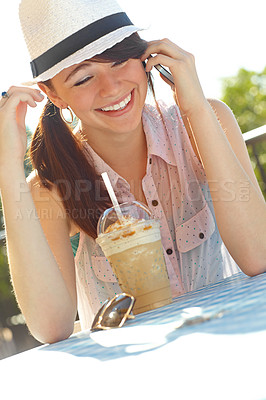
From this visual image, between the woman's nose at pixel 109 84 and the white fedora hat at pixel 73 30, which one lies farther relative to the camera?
the woman's nose at pixel 109 84

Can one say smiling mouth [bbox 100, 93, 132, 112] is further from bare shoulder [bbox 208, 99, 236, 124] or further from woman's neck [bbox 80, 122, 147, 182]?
bare shoulder [bbox 208, 99, 236, 124]

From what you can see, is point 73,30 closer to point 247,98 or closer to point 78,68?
point 78,68

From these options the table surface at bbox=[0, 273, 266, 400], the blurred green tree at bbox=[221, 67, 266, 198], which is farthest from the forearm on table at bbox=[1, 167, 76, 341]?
the blurred green tree at bbox=[221, 67, 266, 198]

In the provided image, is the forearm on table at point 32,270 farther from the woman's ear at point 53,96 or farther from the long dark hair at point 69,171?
the woman's ear at point 53,96

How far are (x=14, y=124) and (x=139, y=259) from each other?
659mm

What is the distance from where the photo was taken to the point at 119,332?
39.9 inches

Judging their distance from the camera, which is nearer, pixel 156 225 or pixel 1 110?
pixel 156 225

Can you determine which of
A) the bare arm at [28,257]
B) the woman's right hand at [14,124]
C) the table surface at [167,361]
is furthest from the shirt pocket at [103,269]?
the table surface at [167,361]

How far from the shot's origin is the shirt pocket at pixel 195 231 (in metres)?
1.96

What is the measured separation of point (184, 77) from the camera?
1.70m

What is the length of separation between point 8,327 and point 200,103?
7.27 feet

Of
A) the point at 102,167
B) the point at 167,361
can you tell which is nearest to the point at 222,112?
the point at 102,167

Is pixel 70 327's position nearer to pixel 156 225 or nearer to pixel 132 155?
pixel 156 225

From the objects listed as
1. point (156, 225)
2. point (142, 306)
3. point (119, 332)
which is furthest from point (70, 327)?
point (119, 332)
